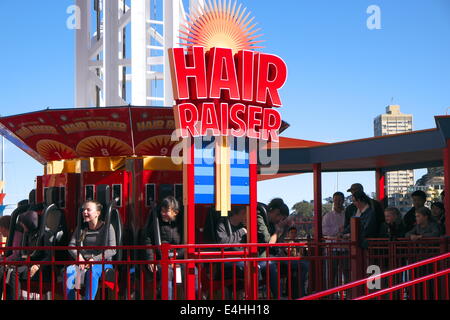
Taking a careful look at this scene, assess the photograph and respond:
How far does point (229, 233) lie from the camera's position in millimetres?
9500

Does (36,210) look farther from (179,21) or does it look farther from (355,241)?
(355,241)

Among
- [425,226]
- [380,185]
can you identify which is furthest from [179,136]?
[380,185]

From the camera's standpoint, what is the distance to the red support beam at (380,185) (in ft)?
53.6

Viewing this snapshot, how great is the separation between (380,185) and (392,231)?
585cm

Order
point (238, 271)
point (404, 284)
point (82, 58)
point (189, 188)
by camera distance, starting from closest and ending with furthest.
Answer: point (404, 284) < point (189, 188) < point (238, 271) < point (82, 58)

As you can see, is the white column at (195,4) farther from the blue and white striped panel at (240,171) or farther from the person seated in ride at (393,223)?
the person seated in ride at (393,223)

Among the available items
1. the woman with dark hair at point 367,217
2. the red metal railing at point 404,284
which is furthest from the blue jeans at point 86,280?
the woman with dark hair at point 367,217

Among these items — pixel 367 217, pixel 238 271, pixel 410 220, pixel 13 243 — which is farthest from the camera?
pixel 410 220

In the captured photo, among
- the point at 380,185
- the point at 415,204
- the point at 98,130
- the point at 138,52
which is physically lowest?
the point at 415,204

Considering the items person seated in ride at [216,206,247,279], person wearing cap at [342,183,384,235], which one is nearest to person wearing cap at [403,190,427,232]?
person wearing cap at [342,183,384,235]

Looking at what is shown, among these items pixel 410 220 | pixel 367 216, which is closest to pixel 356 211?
pixel 410 220

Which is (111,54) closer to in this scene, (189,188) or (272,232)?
(272,232)

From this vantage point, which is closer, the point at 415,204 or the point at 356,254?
the point at 356,254

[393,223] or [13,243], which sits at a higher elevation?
[393,223]
